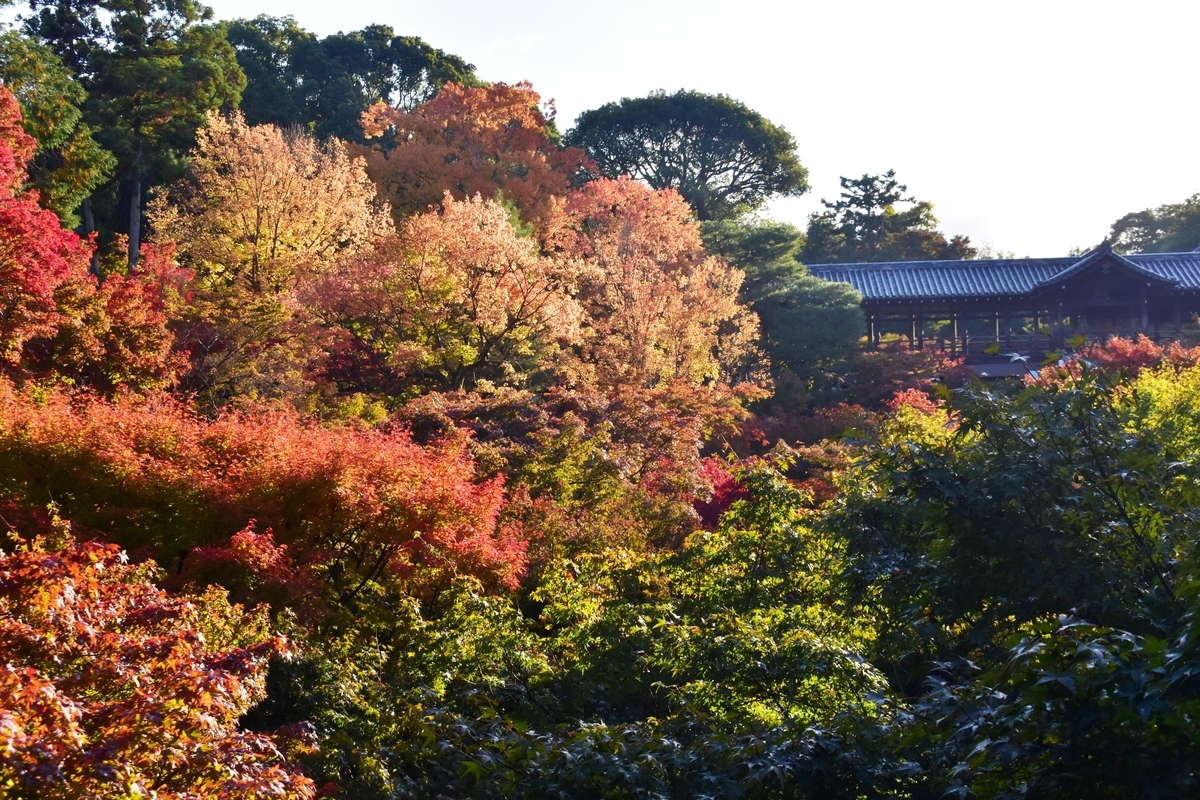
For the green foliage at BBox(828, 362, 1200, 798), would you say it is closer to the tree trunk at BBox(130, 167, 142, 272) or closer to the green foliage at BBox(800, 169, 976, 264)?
the tree trunk at BBox(130, 167, 142, 272)

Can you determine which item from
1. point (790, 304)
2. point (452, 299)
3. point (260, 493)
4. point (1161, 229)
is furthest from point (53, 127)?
point (1161, 229)

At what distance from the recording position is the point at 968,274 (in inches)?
1359

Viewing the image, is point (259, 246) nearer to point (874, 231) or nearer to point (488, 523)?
point (488, 523)

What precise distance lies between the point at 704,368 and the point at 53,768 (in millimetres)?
21284

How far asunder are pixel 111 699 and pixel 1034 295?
104 ft

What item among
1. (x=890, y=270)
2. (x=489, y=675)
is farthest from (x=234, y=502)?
(x=890, y=270)

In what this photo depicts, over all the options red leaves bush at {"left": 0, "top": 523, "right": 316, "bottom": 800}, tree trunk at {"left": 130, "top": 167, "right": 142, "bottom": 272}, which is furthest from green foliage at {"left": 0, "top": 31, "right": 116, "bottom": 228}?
red leaves bush at {"left": 0, "top": 523, "right": 316, "bottom": 800}

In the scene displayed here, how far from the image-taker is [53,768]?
3.89 meters

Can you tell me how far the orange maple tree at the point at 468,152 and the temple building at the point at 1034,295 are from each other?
10.1 metres

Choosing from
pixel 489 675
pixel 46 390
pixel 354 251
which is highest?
pixel 354 251

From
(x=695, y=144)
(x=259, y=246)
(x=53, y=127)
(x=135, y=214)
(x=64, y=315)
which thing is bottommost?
(x=64, y=315)

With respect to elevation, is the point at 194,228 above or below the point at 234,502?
above

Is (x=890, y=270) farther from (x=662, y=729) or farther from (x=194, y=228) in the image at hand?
(x=662, y=729)

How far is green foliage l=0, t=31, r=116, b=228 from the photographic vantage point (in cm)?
2255
